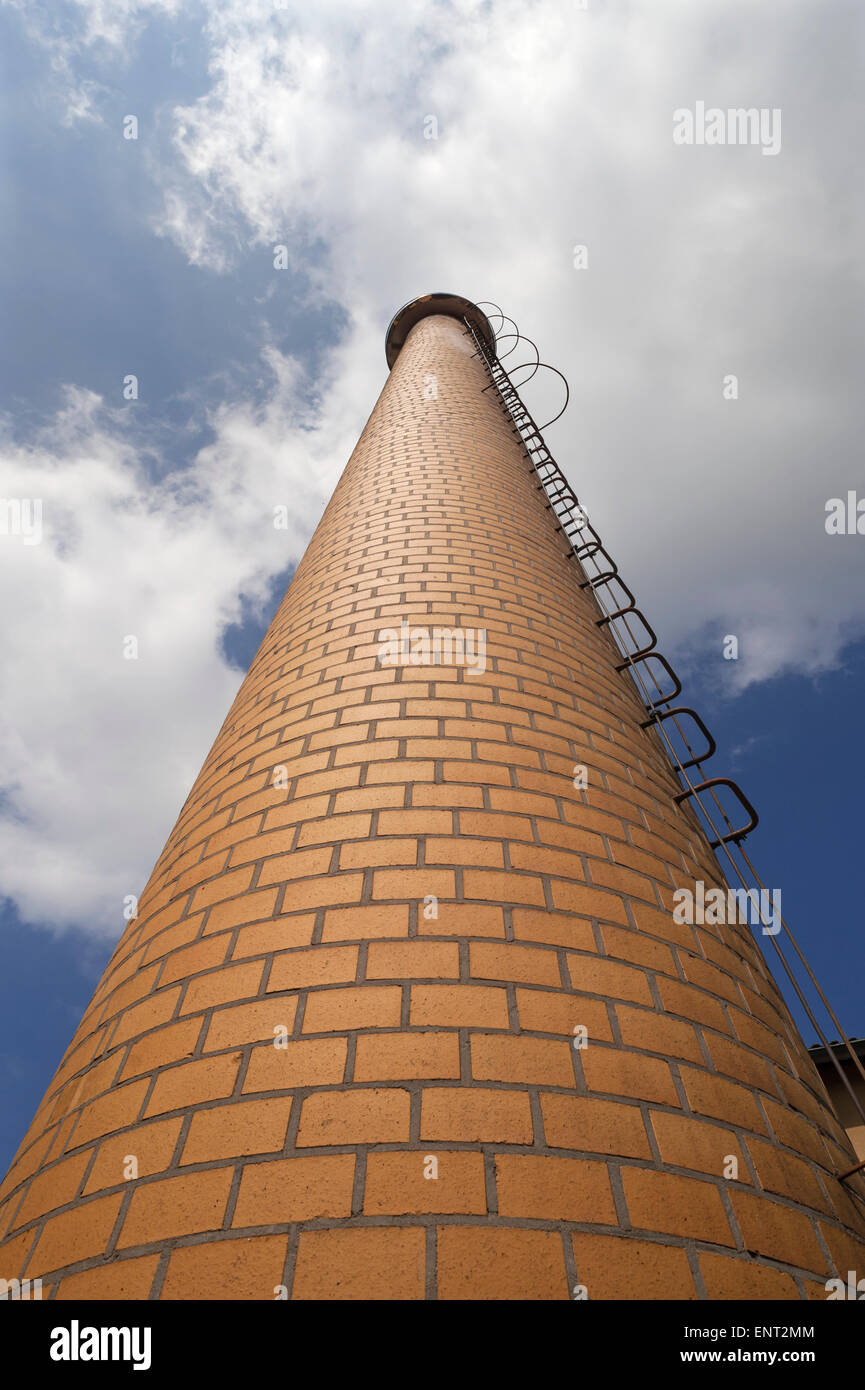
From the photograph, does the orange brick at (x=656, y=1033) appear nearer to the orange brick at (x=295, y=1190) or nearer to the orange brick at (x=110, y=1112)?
the orange brick at (x=295, y=1190)

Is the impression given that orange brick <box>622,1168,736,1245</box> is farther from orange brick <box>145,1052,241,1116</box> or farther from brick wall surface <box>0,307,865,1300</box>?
orange brick <box>145,1052,241,1116</box>

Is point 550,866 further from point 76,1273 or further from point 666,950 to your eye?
point 76,1273

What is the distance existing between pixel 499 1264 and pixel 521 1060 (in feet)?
0.82

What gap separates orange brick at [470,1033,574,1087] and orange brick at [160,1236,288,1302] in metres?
0.33

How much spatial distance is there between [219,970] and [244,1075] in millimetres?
227

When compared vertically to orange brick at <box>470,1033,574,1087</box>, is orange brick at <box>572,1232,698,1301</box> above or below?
Answer: below

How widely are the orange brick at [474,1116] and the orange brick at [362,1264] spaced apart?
0.12 m

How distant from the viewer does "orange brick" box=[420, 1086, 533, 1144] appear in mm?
909

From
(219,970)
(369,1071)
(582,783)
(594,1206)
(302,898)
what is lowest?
(594,1206)

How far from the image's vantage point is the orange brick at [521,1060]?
38.8 inches

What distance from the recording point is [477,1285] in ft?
2.56

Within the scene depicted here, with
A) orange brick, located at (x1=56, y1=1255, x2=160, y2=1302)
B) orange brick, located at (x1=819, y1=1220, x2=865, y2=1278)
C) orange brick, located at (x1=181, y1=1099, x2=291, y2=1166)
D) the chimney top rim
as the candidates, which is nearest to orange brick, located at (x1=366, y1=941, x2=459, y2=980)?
orange brick, located at (x1=181, y1=1099, x2=291, y2=1166)
